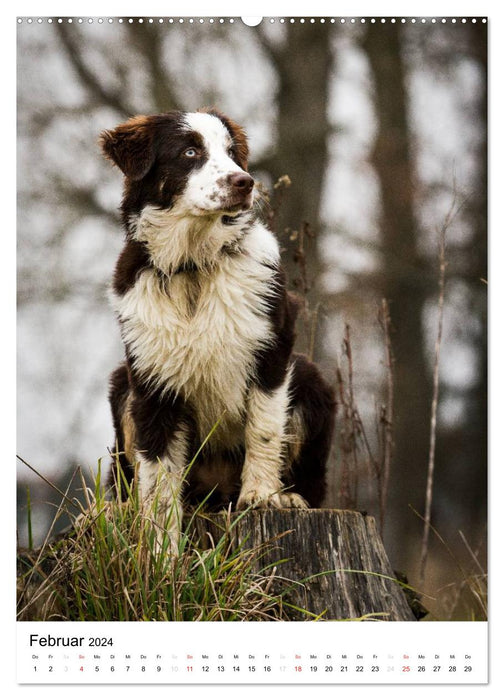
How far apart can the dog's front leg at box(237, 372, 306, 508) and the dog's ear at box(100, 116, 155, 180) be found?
1.14 metres

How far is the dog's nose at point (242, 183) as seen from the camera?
3648mm

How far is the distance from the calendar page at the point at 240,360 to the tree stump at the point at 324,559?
1 centimetres

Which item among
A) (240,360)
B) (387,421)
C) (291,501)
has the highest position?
(240,360)

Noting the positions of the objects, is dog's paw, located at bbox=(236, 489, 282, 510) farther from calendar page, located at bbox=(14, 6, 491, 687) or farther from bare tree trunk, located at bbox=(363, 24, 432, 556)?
bare tree trunk, located at bbox=(363, 24, 432, 556)

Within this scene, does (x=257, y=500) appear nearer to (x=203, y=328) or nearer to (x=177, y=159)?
(x=203, y=328)

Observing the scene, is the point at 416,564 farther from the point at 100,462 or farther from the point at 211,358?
the point at 100,462

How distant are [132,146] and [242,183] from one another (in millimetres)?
649

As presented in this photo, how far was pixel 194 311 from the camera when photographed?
3934 mm

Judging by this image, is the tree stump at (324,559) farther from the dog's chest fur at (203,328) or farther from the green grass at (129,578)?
the dog's chest fur at (203,328)

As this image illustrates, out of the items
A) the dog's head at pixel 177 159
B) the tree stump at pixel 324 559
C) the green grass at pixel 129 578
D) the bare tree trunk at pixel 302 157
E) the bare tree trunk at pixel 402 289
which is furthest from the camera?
the bare tree trunk at pixel 302 157

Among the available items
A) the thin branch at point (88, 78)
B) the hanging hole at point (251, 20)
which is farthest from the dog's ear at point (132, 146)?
the hanging hole at point (251, 20)

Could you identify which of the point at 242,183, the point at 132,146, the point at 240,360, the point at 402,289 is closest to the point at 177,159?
the point at 132,146

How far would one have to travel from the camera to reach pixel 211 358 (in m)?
3.90

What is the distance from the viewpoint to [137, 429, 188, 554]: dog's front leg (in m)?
3.39
